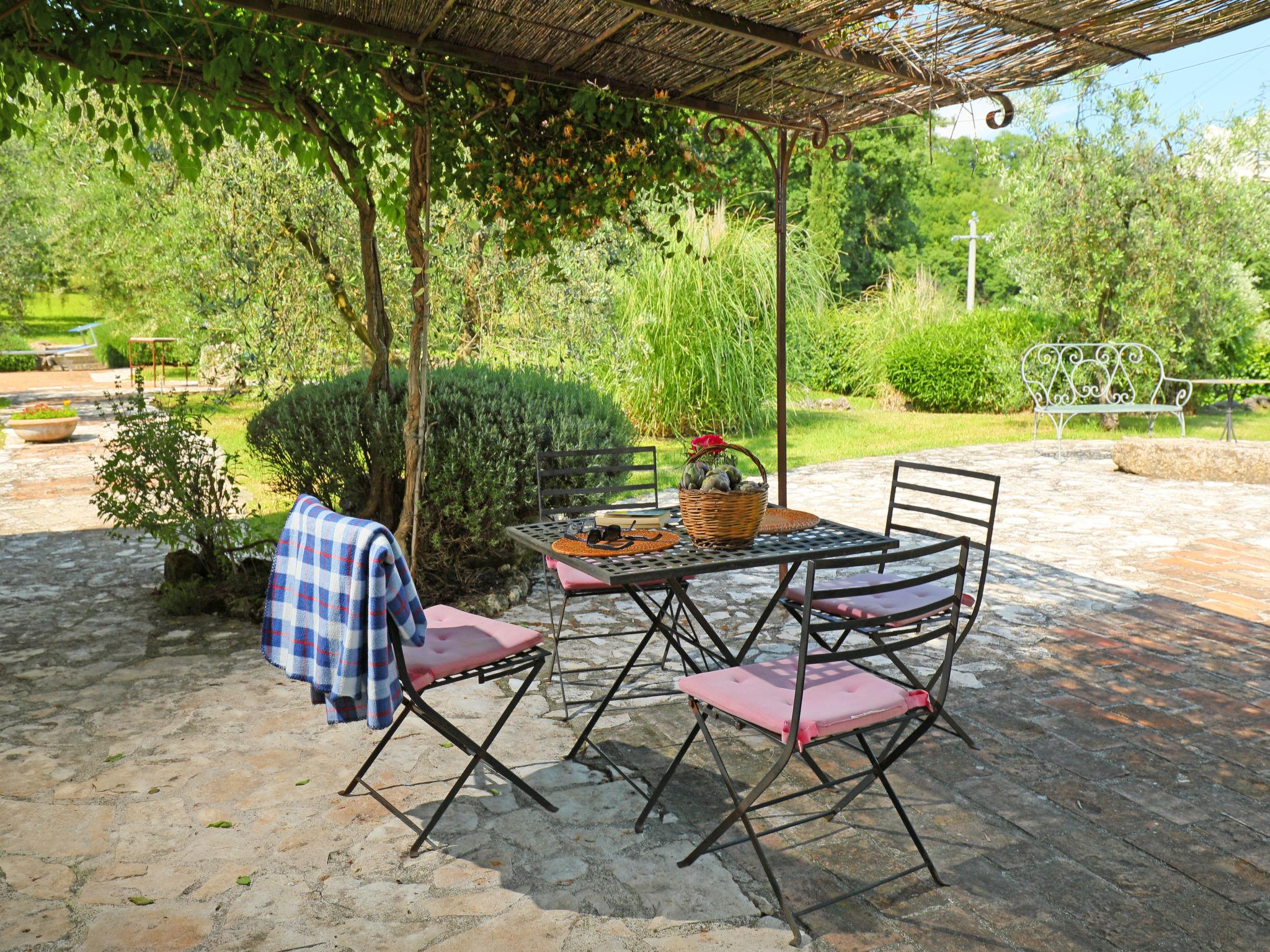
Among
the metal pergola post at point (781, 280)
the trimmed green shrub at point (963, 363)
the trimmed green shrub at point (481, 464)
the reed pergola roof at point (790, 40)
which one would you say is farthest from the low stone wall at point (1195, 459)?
the trimmed green shrub at point (481, 464)

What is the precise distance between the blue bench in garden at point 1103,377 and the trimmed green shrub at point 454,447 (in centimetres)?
775

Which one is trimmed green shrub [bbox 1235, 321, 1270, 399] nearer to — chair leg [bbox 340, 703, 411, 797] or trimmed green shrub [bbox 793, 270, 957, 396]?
trimmed green shrub [bbox 793, 270, 957, 396]

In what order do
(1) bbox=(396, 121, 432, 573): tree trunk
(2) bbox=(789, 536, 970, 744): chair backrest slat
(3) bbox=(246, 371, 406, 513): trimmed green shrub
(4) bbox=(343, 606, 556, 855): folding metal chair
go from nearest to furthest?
(2) bbox=(789, 536, 970, 744): chair backrest slat, (4) bbox=(343, 606, 556, 855): folding metal chair, (1) bbox=(396, 121, 432, 573): tree trunk, (3) bbox=(246, 371, 406, 513): trimmed green shrub

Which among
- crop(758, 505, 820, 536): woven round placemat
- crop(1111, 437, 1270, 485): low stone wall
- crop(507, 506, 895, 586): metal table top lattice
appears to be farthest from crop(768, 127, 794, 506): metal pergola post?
crop(1111, 437, 1270, 485): low stone wall

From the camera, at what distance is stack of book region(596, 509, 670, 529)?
130 inches

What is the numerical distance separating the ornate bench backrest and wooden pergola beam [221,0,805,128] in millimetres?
7937

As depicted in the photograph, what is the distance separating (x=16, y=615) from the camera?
5.19 meters

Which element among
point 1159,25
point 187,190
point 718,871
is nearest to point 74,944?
point 718,871

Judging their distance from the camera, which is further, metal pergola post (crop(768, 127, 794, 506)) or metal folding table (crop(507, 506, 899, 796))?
metal pergola post (crop(768, 127, 794, 506))

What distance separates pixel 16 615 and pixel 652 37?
14.2ft

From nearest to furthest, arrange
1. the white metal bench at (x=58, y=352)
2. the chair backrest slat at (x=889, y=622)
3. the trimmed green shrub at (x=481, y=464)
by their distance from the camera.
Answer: the chair backrest slat at (x=889, y=622) → the trimmed green shrub at (x=481, y=464) → the white metal bench at (x=58, y=352)

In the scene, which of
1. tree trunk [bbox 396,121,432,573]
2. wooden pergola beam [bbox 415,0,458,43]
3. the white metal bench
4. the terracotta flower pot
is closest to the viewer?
wooden pergola beam [bbox 415,0,458,43]

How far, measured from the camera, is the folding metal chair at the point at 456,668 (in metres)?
2.83

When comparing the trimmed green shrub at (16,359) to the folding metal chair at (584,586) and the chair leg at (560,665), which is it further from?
the chair leg at (560,665)
